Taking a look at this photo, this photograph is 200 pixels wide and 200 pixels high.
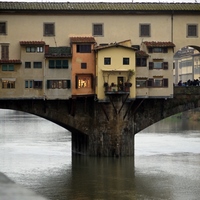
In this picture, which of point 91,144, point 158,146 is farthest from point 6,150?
point 158,146

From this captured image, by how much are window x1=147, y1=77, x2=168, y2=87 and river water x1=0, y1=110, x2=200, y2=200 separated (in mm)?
4301

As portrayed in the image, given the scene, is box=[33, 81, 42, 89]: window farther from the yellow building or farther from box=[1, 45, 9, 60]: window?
the yellow building

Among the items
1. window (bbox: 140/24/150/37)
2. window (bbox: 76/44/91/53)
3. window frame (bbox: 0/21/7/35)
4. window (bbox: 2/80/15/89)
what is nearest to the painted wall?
window (bbox: 76/44/91/53)

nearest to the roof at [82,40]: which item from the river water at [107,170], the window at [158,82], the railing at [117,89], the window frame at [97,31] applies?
the window frame at [97,31]

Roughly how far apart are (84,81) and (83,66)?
861mm

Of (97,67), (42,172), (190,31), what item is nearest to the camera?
(42,172)

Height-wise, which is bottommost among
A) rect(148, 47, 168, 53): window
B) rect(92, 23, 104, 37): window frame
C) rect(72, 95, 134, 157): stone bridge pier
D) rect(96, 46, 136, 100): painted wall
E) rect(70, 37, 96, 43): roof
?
rect(72, 95, 134, 157): stone bridge pier

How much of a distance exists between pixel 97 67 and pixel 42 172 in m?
7.36

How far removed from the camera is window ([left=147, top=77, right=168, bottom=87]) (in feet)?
114

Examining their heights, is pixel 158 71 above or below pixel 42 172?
above

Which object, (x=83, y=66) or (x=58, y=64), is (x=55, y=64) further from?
(x=83, y=66)

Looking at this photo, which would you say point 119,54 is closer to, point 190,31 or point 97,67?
point 97,67

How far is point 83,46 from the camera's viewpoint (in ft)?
112

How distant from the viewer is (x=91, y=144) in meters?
34.6
